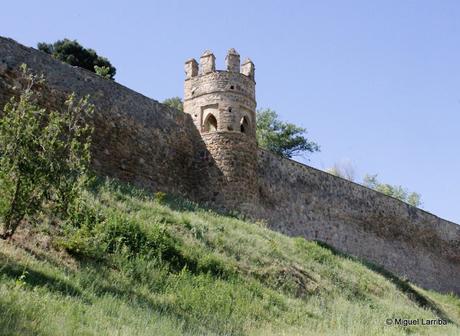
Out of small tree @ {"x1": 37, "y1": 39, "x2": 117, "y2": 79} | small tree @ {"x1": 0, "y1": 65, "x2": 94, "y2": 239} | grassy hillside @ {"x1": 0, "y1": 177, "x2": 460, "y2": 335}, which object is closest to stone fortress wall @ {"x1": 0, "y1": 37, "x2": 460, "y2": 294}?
grassy hillside @ {"x1": 0, "y1": 177, "x2": 460, "y2": 335}

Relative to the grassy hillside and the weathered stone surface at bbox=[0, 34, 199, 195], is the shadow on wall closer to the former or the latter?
the grassy hillside

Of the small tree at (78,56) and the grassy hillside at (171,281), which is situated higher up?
the small tree at (78,56)

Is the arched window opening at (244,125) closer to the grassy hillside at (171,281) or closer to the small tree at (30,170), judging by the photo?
the grassy hillside at (171,281)

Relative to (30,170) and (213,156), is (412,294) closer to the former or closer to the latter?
(213,156)

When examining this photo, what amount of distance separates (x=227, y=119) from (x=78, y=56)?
13729 mm

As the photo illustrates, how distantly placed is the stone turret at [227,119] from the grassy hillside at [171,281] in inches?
86.1

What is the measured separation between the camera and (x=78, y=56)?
97.0ft

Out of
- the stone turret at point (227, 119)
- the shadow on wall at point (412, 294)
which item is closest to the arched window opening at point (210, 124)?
the stone turret at point (227, 119)

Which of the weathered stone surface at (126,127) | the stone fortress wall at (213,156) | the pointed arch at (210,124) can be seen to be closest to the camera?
the weathered stone surface at (126,127)

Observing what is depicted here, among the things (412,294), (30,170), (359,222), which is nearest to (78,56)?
(359,222)

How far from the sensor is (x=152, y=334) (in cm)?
675

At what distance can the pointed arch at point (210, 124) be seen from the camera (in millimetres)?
19000

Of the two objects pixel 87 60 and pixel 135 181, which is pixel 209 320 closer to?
pixel 135 181

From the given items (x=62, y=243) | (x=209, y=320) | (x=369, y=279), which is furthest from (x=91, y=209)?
(x=369, y=279)
